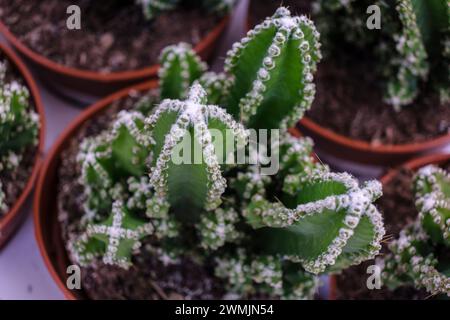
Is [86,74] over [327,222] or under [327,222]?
under

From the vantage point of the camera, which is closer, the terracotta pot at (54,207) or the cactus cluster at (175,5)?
the terracotta pot at (54,207)

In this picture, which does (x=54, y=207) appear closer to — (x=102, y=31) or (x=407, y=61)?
(x=102, y=31)

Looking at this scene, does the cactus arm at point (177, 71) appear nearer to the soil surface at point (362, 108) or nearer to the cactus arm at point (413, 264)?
the soil surface at point (362, 108)

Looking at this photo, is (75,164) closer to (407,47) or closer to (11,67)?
(11,67)

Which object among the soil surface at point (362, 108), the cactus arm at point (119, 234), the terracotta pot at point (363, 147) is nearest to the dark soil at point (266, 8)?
the soil surface at point (362, 108)

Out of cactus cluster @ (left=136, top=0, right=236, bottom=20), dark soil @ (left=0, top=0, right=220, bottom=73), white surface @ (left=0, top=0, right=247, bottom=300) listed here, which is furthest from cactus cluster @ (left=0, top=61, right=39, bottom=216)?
cactus cluster @ (left=136, top=0, right=236, bottom=20)

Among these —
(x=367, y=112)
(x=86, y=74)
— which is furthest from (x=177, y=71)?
(x=367, y=112)
